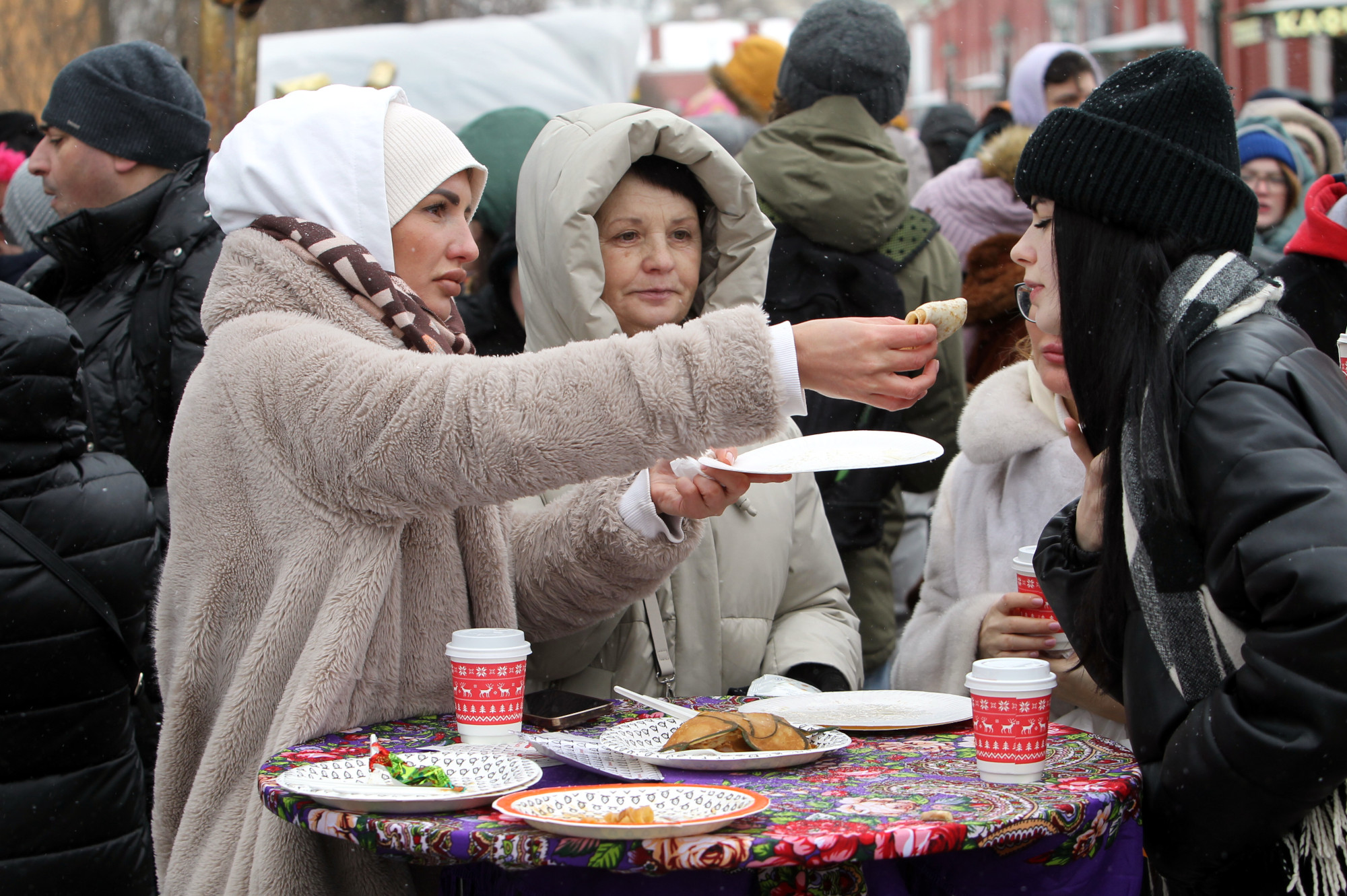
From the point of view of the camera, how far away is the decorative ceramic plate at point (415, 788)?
5.86 ft

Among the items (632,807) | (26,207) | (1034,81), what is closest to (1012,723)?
(632,807)

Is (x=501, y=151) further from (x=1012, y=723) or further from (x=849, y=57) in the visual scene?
(x=1012, y=723)

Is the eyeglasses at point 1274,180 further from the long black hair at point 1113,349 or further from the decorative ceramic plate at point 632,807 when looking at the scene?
the decorative ceramic plate at point 632,807

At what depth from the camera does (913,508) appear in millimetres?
5062

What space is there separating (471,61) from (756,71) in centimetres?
556

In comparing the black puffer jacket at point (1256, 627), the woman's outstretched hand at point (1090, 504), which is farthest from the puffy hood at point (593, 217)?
the black puffer jacket at point (1256, 627)

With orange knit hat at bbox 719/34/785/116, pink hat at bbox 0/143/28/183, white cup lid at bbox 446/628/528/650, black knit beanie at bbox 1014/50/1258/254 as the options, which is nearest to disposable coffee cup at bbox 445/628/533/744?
white cup lid at bbox 446/628/528/650

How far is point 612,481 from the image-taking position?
2.64 metres

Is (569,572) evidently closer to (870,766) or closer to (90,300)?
(870,766)

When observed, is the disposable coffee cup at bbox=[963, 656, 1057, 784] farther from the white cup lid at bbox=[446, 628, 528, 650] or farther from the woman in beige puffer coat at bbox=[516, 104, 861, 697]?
the woman in beige puffer coat at bbox=[516, 104, 861, 697]

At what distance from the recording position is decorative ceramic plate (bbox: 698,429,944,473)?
210 cm

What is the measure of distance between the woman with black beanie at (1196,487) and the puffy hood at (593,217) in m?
1.15

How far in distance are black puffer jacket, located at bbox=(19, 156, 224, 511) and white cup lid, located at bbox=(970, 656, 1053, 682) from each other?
2793mm

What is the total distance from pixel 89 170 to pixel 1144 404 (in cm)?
374
